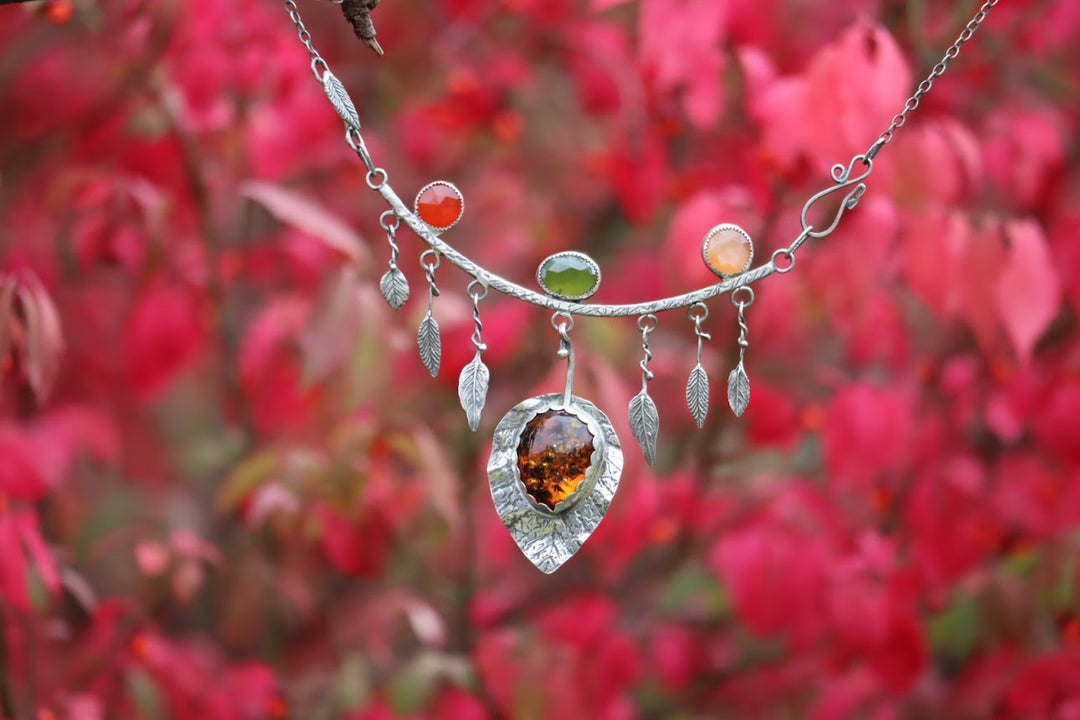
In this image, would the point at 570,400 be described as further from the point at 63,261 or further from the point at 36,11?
the point at 63,261

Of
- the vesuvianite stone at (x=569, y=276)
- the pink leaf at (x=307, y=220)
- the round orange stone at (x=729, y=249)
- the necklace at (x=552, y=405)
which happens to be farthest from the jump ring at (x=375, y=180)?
the pink leaf at (x=307, y=220)

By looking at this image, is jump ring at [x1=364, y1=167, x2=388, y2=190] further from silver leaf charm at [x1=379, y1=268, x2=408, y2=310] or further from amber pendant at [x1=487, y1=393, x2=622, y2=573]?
amber pendant at [x1=487, y1=393, x2=622, y2=573]

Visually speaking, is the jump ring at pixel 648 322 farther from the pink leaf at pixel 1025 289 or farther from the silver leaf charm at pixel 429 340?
the pink leaf at pixel 1025 289

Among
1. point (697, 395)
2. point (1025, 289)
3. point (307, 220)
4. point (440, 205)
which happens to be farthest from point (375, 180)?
point (1025, 289)

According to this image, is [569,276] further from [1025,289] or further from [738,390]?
[1025,289]

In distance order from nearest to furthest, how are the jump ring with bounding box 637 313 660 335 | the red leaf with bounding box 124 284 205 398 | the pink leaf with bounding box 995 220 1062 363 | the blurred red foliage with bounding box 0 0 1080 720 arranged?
→ the jump ring with bounding box 637 313 660 335, the pink leaf with bounding box 995 220 1062 363, the blurred red foliage with bounding box 0 0 1080 720, the red leaf with bounding box 124 284 205 398

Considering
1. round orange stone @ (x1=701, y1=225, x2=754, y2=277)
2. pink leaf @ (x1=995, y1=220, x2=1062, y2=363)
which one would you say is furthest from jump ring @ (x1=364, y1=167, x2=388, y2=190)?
pink leaf @ (x1=995, y1=220, x2=1062, y2=363)
